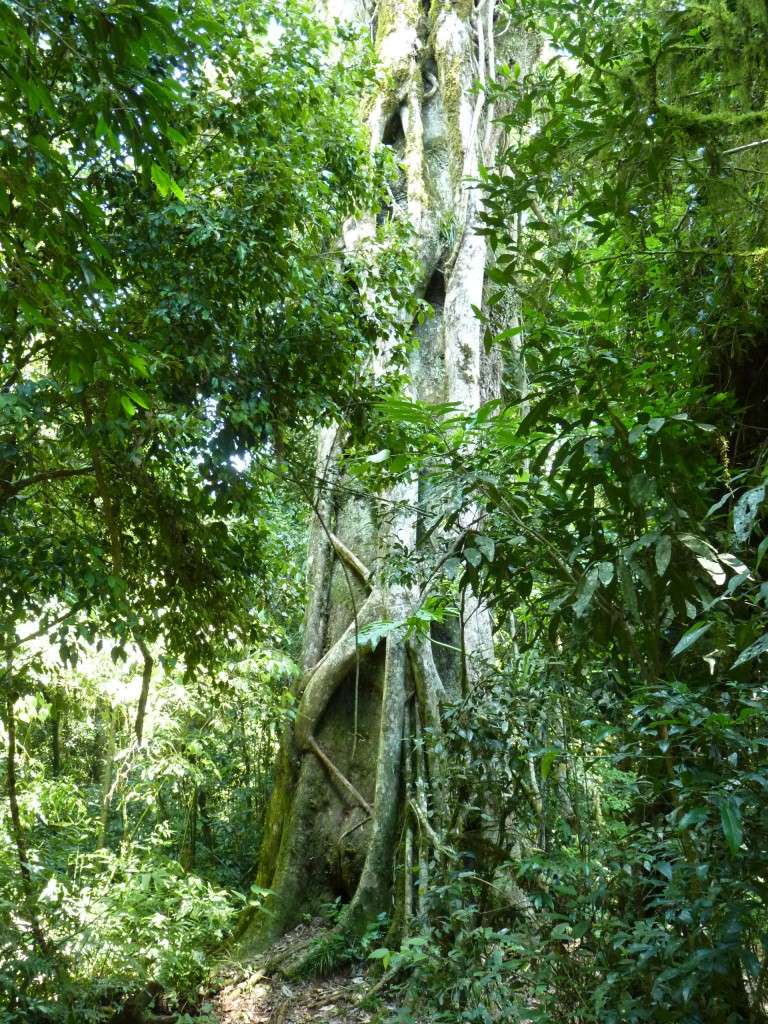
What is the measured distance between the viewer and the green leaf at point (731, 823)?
1400 mm

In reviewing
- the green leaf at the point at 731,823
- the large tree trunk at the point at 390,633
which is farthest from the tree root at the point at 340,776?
the green leaf at the point at 731,823

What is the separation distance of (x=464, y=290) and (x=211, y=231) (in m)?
3.82

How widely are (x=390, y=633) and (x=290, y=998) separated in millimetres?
2158

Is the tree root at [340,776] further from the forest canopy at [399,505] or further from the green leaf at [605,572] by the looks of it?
the green leaf at [605,572]

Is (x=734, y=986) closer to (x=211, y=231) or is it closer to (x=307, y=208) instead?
(x=211, y=231)

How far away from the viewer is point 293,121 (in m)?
3.74

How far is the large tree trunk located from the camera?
5059 mm

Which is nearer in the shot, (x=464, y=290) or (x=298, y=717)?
(x=298, y=717)

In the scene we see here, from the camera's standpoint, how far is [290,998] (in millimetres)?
4625

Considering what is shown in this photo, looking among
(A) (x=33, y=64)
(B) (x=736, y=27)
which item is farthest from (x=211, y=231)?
(B) (x=736, y=27)

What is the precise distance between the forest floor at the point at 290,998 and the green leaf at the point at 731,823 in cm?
325

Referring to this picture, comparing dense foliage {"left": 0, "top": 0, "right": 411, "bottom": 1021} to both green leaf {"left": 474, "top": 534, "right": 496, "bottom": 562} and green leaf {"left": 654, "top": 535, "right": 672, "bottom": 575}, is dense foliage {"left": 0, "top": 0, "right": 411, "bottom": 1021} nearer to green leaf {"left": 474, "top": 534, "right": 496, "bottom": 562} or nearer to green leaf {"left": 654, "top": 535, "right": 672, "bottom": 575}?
green leaf {"left": 474, "top": 534, "right": 496, "bottom": 562}

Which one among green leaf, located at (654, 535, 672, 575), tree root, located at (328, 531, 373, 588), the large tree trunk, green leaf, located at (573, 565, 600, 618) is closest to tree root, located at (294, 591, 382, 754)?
the large tree trunk

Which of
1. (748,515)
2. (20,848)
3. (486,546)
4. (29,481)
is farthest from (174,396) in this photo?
(748,515)
